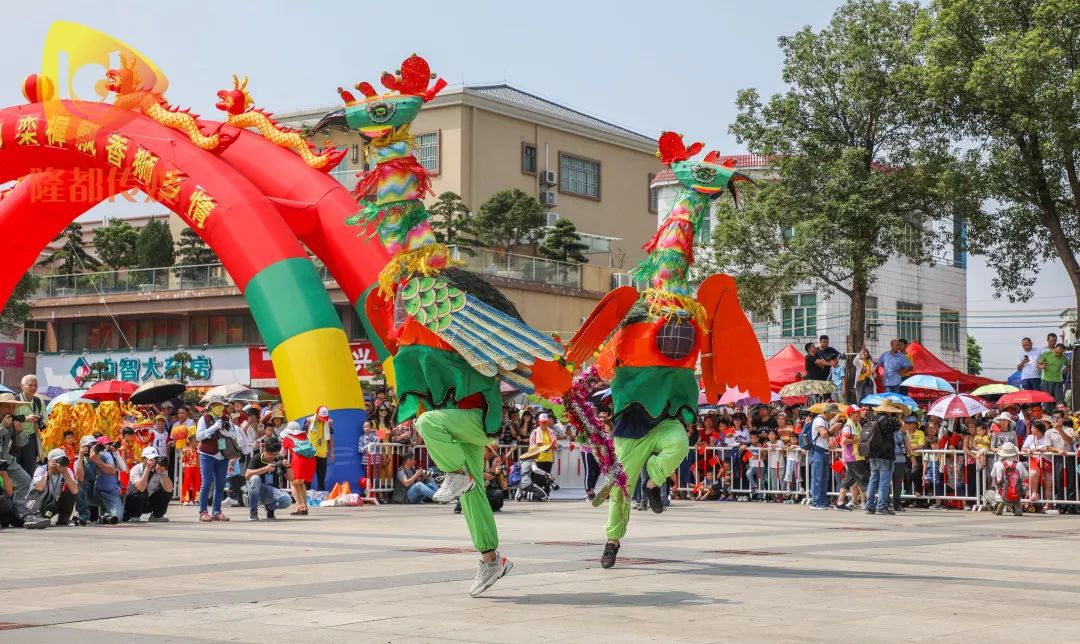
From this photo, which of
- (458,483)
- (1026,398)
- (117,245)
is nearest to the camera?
(458,483)

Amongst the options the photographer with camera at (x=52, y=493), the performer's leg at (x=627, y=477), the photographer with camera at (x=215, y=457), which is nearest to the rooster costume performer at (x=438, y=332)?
the performer's leg at (x=627, y=477)

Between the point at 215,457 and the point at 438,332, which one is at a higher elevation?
the point at 438,332

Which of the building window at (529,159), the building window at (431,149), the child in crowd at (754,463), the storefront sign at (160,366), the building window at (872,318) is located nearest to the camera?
the child in crowd at (754,463)

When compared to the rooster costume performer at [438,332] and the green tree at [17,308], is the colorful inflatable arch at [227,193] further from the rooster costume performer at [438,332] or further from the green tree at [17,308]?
the green tree at [17,308]

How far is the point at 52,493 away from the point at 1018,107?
18.3 metres

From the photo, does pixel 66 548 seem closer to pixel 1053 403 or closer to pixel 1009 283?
pixel 1053 403

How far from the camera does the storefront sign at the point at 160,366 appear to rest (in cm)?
4328

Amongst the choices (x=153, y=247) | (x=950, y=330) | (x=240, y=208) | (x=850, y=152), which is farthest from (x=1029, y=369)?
(x=153, y=247)

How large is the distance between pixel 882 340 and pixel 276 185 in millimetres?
26712

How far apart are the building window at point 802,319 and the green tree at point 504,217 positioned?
8703mm

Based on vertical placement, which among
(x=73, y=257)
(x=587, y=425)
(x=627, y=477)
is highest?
(x=73, y=257)

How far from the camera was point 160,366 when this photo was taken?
43.8 meters

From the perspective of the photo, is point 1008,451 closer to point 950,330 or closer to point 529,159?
point 950,330

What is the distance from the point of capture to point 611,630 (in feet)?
20.1
